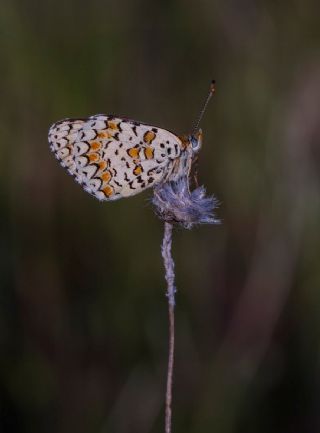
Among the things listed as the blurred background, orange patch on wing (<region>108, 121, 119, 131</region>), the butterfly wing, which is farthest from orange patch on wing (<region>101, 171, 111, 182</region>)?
the blurred background

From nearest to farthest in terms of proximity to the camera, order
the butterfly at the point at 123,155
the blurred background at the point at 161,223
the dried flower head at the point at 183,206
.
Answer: the dried flower head at the point at 183,206 < the butterfly at the point at 123,155 < the blurred background at the point at 161,223

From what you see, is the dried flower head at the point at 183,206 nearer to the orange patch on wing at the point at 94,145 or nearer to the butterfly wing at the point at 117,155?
the butterfly wing at the point at 117,155

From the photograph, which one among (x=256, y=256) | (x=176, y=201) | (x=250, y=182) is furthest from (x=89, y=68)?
(x=176, y=201)

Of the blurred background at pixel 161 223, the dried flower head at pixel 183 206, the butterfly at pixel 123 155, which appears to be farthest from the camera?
the blurred background at pixel 161 223

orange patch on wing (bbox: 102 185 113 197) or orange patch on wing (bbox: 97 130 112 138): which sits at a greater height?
orange patch on wing (bbox: 97 130 112 138)

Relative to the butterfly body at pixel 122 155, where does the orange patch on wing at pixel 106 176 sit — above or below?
below

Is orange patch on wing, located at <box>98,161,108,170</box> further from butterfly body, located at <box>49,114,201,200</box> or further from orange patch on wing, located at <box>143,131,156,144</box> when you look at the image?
orange patch on wing, located at <box>143,131,156,144</box>

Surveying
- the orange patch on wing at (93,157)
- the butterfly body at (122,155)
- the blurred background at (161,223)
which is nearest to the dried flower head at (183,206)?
the butterfly body at (122,155)
